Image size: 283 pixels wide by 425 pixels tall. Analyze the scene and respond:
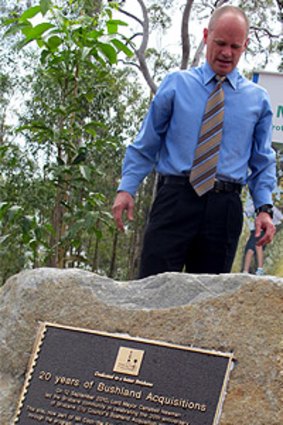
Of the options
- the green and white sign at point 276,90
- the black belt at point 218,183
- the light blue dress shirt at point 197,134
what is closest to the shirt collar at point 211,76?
the light blue dress shirt at point 197,134

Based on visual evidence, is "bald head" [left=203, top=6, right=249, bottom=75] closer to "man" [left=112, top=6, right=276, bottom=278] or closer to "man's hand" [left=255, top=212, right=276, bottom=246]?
"man" [left=112, top=6, right=276, bottom=278]

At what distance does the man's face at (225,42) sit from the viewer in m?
3.18

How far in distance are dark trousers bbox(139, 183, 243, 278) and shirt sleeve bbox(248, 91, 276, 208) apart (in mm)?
145

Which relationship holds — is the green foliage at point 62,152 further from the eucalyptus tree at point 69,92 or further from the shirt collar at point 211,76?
the shirt collar at point 211,76

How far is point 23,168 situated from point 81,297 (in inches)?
109

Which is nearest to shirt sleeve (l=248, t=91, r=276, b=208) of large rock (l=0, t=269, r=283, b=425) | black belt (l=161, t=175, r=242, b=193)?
black belt (l=161, t=175, r=242, b=193)

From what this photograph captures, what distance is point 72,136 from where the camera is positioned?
4965 mm

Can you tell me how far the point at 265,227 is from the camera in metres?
3.26

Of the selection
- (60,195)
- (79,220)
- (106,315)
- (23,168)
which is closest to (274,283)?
(106,315)

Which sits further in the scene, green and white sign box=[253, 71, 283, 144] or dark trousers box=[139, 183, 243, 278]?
green and white sign box=[253, 71, 283, 144]

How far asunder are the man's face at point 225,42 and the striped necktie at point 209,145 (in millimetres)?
78

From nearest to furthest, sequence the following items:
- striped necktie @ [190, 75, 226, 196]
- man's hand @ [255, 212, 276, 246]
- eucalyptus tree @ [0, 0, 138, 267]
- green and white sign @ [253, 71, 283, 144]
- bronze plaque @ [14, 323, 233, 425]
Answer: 1. bronze plaque @ [14, 323, 233, 425]
2. striped necktie @ [190, 75, 226, 196]
3. man's hand @ [255, 212, 276, 246]
4. eucalyptus tree @ [0, 0, 138, 267]
5. green and white sign @ [253, 71, 283, 144]

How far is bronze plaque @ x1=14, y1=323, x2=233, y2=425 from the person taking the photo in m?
2.54

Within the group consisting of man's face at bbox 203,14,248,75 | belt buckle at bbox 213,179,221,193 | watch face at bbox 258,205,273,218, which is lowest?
watch face at bbox 258,205,273,218
